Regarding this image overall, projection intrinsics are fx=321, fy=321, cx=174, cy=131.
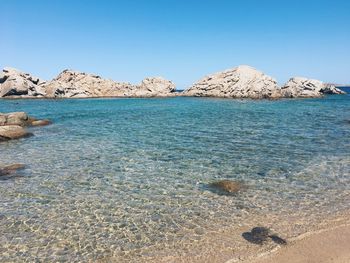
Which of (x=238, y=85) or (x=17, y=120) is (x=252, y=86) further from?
(x=17, y=120)

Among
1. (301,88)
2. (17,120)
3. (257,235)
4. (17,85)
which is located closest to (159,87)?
(17,85)

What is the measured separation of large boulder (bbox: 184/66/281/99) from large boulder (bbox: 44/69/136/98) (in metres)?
35.8

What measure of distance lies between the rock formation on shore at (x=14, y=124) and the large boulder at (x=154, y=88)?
93.9m

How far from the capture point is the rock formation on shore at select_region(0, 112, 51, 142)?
100 feet

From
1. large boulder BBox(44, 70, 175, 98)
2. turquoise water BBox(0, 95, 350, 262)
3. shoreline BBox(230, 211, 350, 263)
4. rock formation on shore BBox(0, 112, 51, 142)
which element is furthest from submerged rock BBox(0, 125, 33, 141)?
large boulder BBox(44, 70, 175, 98)

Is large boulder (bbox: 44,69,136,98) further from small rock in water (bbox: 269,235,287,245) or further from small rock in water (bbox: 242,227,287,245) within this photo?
small rock in water (bbox: 269,235,287,245)

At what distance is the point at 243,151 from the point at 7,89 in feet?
372

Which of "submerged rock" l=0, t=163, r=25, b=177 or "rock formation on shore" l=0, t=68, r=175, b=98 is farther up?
"rock formation on shore" l=0, t=68, r=175, b=98

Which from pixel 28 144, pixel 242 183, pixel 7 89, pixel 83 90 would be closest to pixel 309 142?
pixel 242 183

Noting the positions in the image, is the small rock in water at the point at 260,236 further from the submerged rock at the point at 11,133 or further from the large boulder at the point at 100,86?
the large boulder at the point at 100,86

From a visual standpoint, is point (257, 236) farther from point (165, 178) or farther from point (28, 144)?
point (28, 144)

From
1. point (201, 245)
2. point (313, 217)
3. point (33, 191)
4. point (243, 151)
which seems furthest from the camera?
point (243, 151)

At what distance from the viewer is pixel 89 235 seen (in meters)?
11.6

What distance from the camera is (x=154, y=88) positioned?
460ft
